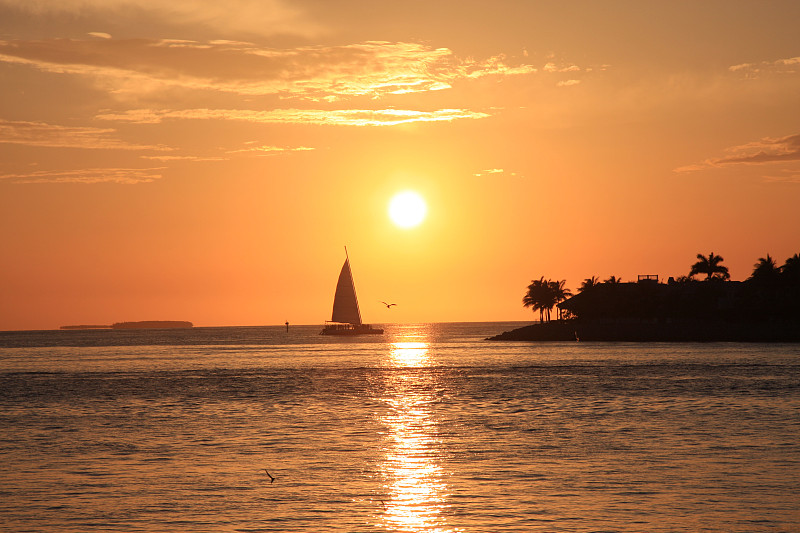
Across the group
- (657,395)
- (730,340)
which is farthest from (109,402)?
(730,340)

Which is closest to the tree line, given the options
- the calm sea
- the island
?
the island

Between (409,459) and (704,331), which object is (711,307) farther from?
(409,459)

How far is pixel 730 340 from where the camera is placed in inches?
7067

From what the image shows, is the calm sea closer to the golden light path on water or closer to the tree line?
the golden light path on water

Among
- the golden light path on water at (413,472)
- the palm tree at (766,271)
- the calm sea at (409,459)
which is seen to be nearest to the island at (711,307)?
the palm tree at (766,271)

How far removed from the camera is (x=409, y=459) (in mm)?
35812

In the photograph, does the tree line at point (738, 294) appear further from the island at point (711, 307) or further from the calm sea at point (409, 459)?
the calm sea at point (409, 459)

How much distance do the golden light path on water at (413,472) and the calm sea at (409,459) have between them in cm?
11

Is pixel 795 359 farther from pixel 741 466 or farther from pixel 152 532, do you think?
pixel 152 532

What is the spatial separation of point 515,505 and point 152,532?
33.5 ft

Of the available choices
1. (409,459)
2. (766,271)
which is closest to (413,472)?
(409,459)

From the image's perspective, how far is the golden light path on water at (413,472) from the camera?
24922 millimetres

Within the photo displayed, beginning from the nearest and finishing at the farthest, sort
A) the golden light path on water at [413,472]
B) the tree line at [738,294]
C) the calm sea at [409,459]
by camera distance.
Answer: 1. the golden light path on water at [413,472]
2. the calm sea at [409,459]
3. the tree line at [738,294]

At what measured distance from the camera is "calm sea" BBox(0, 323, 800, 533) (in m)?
25.4
